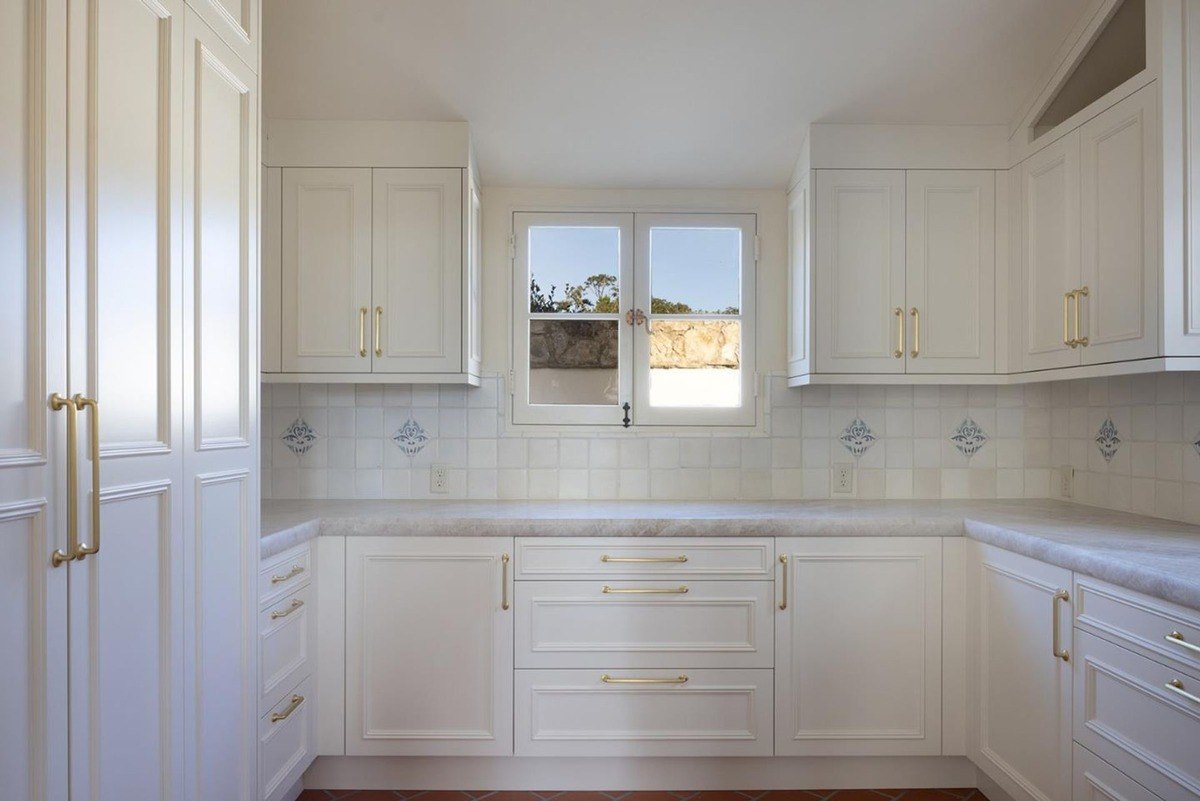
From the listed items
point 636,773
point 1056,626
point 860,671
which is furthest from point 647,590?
point 1056,626

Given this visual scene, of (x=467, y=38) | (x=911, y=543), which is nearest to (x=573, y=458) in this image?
(x=911, y=543)

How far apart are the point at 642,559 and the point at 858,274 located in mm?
1257

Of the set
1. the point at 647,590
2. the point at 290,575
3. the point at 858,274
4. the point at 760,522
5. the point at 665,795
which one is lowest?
the point at 665,795

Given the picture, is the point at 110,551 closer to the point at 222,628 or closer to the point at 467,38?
the point at 222,628

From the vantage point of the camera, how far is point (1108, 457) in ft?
8.91

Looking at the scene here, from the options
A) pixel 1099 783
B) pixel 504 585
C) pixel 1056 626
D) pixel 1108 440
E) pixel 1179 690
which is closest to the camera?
pixel 1179 690

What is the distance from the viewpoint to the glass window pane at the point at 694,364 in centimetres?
313

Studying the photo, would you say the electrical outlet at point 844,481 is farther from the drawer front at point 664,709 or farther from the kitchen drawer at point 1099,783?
the kitchen drawer at point 1099,783

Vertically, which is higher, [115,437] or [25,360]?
[25,360]

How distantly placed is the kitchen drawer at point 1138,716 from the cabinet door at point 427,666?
1561mm

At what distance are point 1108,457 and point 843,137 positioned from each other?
56.6 inches

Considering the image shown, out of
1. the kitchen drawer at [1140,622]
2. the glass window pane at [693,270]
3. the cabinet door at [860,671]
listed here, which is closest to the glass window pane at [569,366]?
the glass window pane at [693,270]

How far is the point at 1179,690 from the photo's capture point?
1564mm

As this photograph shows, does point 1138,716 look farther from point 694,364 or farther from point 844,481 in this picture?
point 694,364
